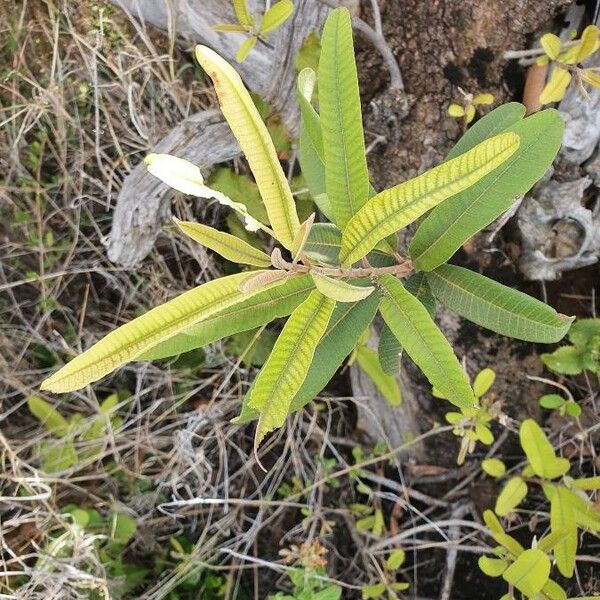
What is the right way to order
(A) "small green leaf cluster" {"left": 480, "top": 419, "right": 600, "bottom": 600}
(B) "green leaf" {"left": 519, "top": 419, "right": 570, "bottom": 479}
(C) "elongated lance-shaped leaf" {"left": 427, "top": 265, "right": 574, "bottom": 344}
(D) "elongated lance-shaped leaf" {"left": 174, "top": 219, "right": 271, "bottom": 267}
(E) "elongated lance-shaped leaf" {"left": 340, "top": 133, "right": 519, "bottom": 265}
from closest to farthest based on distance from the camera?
(E) "elongated lance-shaped leaf" {"left": 340, "top": 133, "right": 519, "bottom": 265}
(D) "elongated lance-shaped leaf" {"left": 174, "top": 219, "right": 271, "bottom": 267}
(C) "elongated lance-shaped leaf" {"left": 427, "top": 265, "right": 574, "bottom": 344}
(A) "small green leaf cluster" {"left": 480, "top": 419, "right": 600, "bottom": 600}
(B) "green leaf" {"left": 519, "top": 419, "right": 570, "bottom": 479}

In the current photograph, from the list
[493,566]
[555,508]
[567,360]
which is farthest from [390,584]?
[567,360]

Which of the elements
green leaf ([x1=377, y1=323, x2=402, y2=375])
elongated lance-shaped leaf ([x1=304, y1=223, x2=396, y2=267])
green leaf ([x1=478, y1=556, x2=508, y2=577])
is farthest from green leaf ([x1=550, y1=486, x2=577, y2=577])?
elongated lance-shaped leaf ([x1=304, y1=223, x2=396, y2=267])

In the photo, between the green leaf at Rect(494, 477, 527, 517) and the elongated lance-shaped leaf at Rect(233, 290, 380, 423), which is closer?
the elongated lance-shaped leaf at Rect(233, 290, 380, 423)

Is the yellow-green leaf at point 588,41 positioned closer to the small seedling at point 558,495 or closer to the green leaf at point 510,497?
the small seedling at point 558,495

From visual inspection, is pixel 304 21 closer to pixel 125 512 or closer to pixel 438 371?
pixel 438 371

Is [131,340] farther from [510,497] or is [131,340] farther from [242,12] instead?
[510,497]

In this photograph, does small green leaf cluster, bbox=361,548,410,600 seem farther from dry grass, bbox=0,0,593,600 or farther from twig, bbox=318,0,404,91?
twig, bbox=318,0,404,91

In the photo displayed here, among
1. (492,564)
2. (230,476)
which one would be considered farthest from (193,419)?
(492,564)
